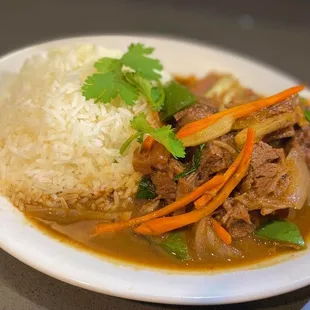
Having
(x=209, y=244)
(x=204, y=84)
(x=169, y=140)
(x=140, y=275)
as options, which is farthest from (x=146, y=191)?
(x=204, y=84)

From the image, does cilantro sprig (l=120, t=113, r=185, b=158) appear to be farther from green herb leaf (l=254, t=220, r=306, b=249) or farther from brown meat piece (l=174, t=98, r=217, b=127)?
green herb leaf (l=254, t=220, r=306, b=249)

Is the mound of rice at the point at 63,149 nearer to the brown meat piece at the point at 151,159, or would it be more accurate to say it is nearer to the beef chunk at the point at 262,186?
the brown meat piece at the point at 151,159

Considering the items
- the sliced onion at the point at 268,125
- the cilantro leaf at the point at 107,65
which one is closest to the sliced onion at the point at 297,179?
the sliced onion at the point at 268,125

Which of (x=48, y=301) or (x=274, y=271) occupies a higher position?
(x=274, y=271)

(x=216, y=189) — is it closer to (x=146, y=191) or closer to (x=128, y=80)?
(x=146, y=191)

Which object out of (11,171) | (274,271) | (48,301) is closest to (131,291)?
(48,301)

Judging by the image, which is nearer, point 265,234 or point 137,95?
point 265,234

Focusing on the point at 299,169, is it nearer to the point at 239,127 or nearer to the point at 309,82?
the point at 239,127
